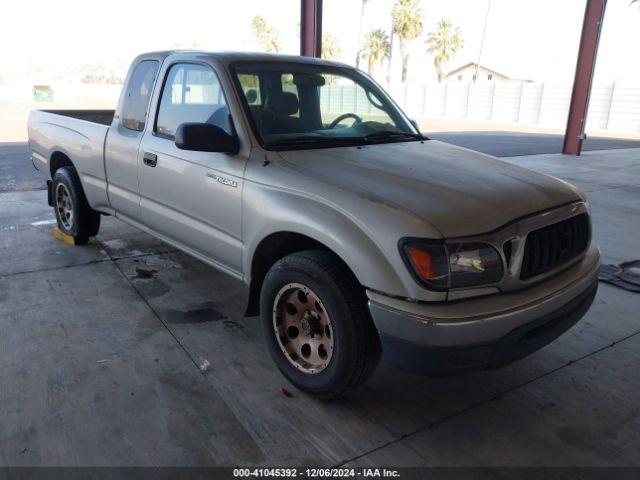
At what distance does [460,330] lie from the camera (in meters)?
2.21

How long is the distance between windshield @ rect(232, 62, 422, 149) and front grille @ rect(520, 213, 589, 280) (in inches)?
51.2

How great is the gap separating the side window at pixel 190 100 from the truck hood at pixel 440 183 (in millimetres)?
649

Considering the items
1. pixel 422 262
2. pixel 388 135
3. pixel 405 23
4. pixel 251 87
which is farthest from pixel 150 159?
pixel 405 23

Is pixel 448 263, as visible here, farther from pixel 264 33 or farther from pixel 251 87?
pixel 264 33

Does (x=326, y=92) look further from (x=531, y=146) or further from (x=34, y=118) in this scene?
(x=531, y=146)

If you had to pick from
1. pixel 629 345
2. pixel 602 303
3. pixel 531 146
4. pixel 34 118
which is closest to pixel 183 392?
pixel 629 345

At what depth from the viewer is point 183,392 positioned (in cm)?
285

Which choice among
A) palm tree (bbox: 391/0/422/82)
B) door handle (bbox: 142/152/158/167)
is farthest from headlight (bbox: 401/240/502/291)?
palm tree (bbox: 391/0/422/82)

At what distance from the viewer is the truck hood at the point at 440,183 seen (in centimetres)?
241

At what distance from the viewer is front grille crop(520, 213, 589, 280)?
2.49m

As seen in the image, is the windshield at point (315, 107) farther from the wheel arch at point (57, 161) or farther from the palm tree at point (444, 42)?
the palm tree at point (444, 42)

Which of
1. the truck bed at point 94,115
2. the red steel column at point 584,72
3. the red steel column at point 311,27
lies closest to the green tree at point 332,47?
the red steel column at point 584,72

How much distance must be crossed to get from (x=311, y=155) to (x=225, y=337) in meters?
1.35

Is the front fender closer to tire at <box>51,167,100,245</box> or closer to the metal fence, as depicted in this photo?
tire at <box>51,167,100,245</box>
